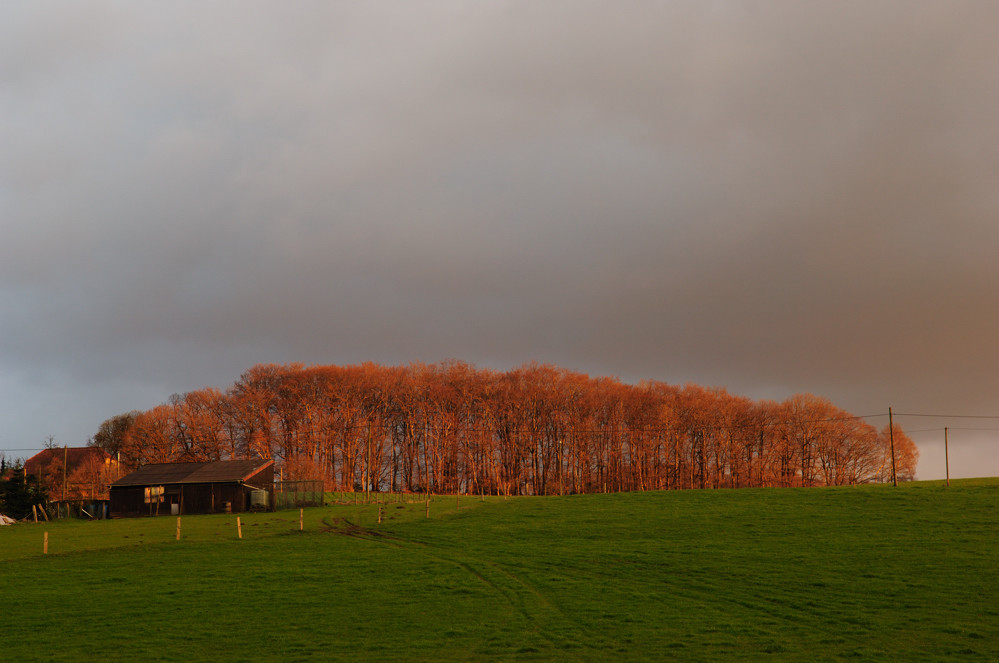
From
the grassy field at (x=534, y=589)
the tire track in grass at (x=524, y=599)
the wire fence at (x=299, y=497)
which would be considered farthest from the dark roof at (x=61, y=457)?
the tire track in grass at (x=524, y=599)

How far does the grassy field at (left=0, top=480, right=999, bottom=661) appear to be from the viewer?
870 inches

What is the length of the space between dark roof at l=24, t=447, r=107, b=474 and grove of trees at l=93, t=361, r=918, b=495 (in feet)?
47.3

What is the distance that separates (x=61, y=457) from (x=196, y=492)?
56.1 m

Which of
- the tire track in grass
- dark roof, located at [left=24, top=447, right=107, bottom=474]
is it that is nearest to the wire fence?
the tire track in grass

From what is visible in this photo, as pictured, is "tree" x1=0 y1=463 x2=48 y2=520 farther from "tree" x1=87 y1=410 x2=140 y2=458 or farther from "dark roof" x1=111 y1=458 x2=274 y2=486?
"tree" x1=87 y1=410 x2=140 y2=458

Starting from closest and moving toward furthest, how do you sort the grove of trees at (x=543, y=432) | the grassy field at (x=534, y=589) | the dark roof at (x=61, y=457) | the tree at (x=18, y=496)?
1. the grassy field at (x=534, y=589)
2. the tree at (x=18, y=496)
3. the grove of trees at (x=543, y=432)
4. the dark roof at (x=61, y=457)

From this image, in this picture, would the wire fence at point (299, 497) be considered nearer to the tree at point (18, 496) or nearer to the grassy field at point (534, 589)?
the grassy field at point (534, 589)

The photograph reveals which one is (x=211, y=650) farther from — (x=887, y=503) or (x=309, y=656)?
(x=887, y=503)

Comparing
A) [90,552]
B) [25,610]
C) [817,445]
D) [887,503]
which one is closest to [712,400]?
[817,445]

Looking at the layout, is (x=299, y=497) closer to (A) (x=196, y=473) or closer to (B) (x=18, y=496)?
(A) (x=196, y=473)

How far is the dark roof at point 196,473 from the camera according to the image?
76.6m

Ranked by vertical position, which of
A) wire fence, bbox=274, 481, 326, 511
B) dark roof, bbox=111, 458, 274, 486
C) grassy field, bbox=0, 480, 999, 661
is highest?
dark roof, bbox=111, 458, 274, 486

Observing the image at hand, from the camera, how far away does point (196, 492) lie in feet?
252

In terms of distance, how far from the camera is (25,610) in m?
28.4
